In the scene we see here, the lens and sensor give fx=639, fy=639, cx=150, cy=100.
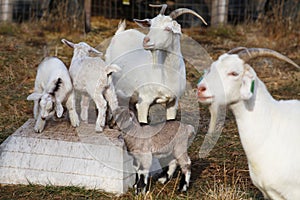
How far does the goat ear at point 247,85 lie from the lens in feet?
12.6

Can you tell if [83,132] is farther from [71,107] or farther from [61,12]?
[61,12]

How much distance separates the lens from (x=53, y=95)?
202 inches

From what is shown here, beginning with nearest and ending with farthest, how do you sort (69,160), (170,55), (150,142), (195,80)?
(150,142), (69,160), (170,55), (195,80)

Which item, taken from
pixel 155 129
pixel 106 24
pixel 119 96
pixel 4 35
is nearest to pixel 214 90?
pixel 155 129

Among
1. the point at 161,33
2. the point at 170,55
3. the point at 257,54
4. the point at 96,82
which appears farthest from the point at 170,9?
the point at 257,54

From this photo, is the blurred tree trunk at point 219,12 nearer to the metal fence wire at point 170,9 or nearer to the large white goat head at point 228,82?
the metal fence wire at point 170,9

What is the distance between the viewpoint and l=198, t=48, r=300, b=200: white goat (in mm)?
3875

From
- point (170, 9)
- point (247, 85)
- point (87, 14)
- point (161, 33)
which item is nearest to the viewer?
point (247, 85)

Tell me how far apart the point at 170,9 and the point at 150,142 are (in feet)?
22.7

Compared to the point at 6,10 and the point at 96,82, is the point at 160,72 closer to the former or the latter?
the point at 96,82

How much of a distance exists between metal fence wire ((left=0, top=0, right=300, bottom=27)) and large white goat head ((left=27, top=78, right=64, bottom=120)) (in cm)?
517

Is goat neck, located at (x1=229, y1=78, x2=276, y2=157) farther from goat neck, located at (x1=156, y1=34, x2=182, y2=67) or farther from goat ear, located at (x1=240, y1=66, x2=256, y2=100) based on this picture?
goat neck, located at (x1=156, y1=34, x2=182, y2=67)

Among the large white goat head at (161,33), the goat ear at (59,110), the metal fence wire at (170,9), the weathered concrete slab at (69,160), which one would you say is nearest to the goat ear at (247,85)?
the weathered concrete slab at (69,160)

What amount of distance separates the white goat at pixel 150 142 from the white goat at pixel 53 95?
0.45 m
